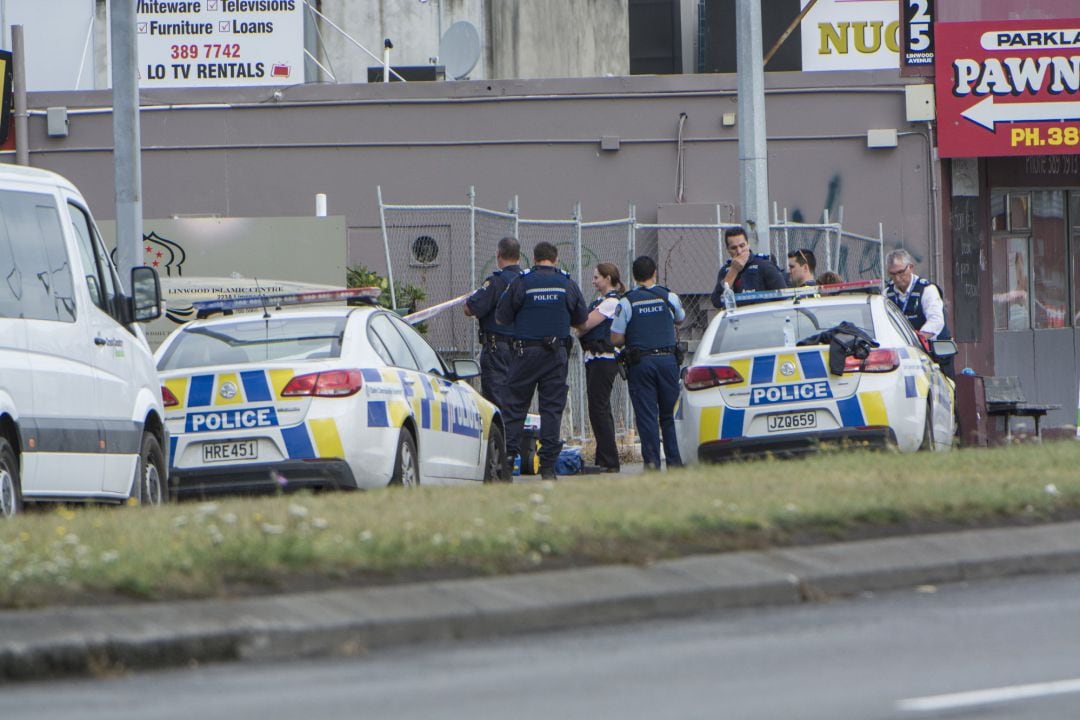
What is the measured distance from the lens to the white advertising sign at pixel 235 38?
28219 millimetres

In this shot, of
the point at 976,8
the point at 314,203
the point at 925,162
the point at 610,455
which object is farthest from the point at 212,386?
the point at 976,8

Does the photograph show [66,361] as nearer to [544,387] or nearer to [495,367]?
[544,387]

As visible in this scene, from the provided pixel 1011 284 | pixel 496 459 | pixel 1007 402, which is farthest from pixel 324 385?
pixel 1011 284

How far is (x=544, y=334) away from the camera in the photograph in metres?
14.6

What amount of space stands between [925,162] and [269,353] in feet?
42.5

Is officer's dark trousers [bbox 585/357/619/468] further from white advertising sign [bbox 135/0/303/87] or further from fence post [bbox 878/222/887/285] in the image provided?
white advertising sign [bbox 135/0/303/87]

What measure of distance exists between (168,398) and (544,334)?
386 centimetres

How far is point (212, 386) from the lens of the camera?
11570mm

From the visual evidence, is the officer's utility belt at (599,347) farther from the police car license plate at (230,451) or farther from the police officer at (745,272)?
the police car license plate at (230,451)

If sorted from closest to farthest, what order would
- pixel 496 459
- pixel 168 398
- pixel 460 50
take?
pixel 168 398 < pixel 496 459 < pixel 460 50

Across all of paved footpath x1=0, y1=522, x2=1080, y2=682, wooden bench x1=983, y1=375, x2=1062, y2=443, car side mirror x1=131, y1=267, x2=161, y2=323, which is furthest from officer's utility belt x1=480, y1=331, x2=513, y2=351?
paved footpath x1=0, y1=522, x2=1080, y2=682

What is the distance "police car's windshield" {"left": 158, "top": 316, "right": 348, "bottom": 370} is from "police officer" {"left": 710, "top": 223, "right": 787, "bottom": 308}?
4474 millimetres

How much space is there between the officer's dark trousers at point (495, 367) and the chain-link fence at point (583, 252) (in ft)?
15.2

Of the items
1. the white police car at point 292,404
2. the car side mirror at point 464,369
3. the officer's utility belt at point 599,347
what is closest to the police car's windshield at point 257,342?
the white police car at point 292,404
